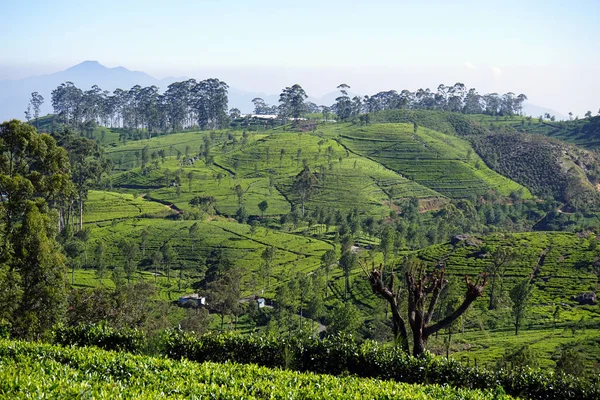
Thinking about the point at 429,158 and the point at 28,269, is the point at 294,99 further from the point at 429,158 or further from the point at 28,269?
the point at 28,269

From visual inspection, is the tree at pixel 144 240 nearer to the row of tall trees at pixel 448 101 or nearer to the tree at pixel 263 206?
the tree at pixel 263 206

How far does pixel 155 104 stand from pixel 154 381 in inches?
6522

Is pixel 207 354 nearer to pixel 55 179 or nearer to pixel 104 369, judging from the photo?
pixel 104 369

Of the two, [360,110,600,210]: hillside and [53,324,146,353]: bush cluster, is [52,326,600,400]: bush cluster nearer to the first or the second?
[53,324,146,353]: bush cluster

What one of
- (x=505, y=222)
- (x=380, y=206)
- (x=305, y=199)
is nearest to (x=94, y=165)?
(x=305, y=199)

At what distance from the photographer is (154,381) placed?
42.8 ft

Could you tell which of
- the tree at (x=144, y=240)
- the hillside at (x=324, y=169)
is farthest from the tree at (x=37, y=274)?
the hillside at (x=324, y=169)

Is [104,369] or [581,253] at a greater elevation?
[104,369]

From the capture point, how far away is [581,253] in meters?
60.9

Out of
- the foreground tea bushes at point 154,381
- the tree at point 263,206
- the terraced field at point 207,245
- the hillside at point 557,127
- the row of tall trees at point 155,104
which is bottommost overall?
the terraced field at point 207,245

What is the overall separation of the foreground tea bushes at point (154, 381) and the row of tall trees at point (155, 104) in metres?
148

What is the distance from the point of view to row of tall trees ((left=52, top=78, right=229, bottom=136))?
539ft

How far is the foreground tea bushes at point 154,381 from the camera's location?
11.0 metres

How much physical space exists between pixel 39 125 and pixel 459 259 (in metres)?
157
